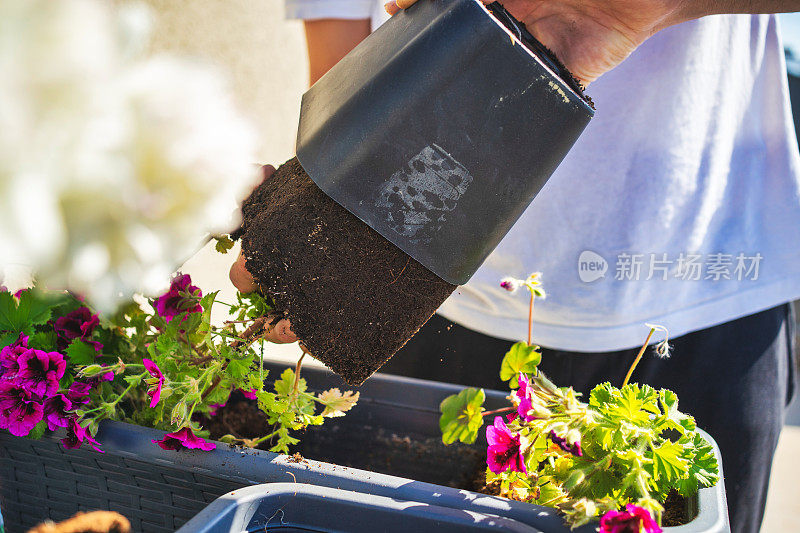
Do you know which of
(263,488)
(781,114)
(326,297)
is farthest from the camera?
(781,114)

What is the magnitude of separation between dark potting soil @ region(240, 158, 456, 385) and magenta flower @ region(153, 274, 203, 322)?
22 cm

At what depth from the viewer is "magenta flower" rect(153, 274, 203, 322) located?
0.75 m

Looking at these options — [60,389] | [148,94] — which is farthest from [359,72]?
[60,389]

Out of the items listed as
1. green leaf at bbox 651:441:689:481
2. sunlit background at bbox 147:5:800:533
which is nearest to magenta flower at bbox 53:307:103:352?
green leaf at bbox 651:441:689:481

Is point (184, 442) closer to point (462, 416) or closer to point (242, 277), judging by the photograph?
point (242, 277)

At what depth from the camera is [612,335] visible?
3.10 feet

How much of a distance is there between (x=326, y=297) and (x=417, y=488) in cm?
18

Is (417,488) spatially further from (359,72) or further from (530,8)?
(530,8)

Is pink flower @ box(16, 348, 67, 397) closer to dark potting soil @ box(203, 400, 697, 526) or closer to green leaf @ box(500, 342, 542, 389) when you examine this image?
dark potting soil @ box(203, 400, 697, 526)

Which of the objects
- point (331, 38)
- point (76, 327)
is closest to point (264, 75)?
point (331, 38)

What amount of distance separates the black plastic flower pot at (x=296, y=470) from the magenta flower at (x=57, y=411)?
0.02m

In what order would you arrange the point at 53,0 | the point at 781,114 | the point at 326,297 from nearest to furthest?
the point at 53,0, the point at 326,297, the point at 781,114

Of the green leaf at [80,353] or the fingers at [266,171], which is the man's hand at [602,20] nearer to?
the fingers at [266,171]

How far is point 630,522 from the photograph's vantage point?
0.42m
